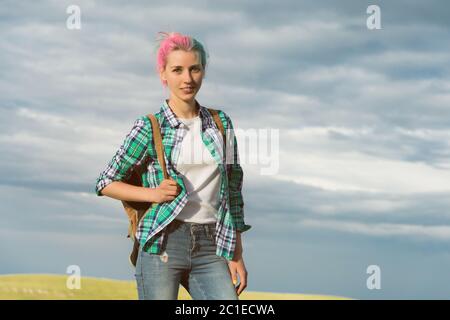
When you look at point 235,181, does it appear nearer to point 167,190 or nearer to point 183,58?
point 167,190

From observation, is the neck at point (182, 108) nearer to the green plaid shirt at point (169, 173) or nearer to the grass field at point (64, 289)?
the green plaid shirt at point (169, 173)

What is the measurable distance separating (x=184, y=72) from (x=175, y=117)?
393mm

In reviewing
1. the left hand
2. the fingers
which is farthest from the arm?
the fingers

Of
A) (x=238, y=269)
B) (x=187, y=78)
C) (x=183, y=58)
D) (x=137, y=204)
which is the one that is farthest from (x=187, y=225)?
(x=183, y=58)

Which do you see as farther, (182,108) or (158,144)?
(182,108)

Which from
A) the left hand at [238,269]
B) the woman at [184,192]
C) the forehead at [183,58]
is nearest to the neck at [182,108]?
the woman at [184,192]

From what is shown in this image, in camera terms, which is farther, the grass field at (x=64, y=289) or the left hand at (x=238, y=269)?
the grass field at (x=64, y=289)

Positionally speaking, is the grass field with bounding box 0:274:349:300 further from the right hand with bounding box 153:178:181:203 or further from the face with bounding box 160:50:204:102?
the face with bounding box 160:50:204:102

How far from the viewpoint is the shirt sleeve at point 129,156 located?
5504 millimetres

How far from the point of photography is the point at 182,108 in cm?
563
